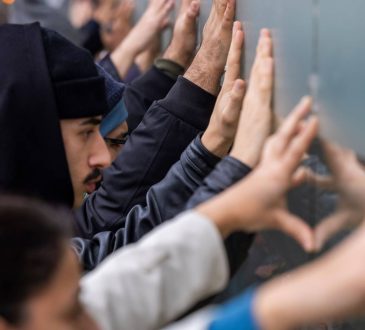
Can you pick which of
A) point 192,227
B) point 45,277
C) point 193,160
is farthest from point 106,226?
point 45,277

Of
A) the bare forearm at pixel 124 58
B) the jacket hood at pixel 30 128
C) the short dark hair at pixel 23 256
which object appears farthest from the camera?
the bare forearm at pixel 124 58

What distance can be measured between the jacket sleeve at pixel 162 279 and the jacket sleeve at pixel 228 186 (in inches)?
8.2

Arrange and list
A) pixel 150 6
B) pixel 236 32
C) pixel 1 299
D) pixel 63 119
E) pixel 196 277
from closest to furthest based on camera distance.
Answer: pixel 1 299 < pixel 196 277 < pixel 236 32 < pixel 63 119 < pixel 150 6

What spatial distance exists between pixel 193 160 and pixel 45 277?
69cm

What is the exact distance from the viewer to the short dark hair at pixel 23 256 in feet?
3.64

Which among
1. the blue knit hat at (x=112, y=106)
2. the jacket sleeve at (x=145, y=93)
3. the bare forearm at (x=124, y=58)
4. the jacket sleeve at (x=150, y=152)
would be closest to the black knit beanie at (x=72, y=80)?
the jacket sleeve at (x=150, y=152)

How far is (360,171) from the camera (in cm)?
135

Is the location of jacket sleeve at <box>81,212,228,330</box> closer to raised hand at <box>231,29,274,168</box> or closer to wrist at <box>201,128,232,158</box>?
raised hand at <box>231,29,274,168</box>

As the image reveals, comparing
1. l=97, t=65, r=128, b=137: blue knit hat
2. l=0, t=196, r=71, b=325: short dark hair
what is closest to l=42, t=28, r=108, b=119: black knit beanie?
l=97, t=65, r=128, b=137: blue knit hat

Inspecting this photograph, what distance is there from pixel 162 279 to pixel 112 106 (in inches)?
42.6

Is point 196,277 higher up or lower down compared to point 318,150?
lower down

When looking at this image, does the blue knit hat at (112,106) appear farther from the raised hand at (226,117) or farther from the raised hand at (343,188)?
the raised hand at (343,188)

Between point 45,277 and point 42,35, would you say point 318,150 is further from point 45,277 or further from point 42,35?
point 42,35

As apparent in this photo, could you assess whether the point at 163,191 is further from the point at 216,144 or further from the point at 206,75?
the point at 206,75
